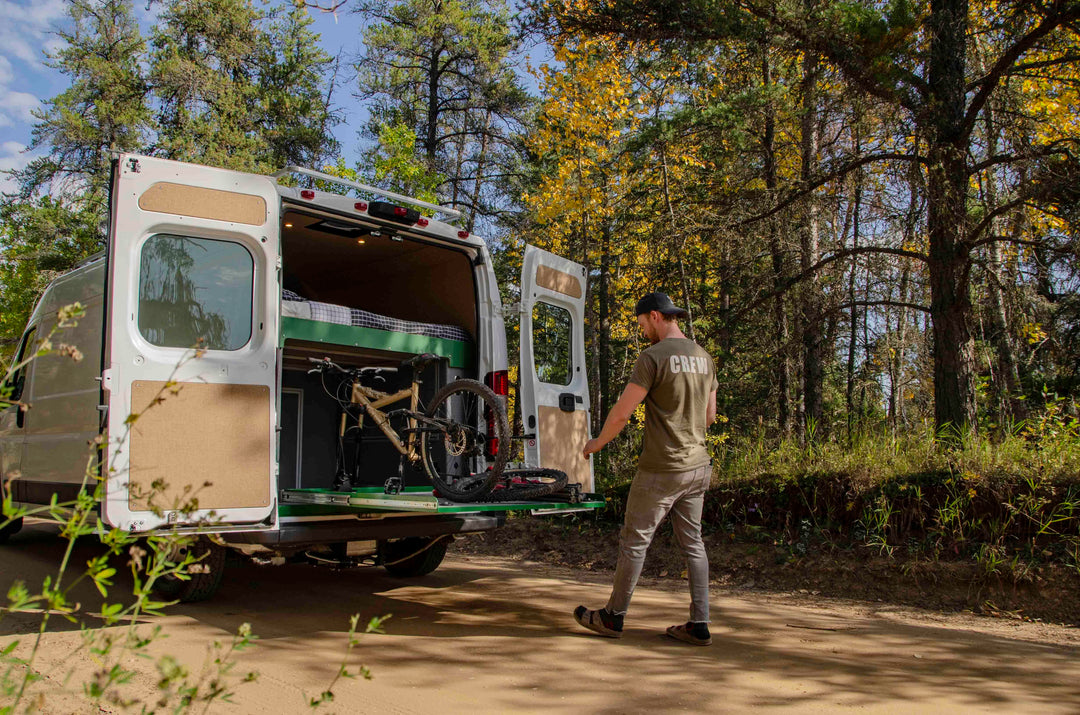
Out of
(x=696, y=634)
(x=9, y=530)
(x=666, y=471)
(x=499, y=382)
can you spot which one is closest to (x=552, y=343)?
(x=499, y=382)

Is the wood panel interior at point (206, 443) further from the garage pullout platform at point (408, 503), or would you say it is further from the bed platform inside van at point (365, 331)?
the bed platform inside van at point (365, 331)

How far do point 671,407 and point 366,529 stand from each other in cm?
218

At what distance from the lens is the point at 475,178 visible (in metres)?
20.0

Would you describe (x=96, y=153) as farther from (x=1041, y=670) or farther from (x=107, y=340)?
(x=1041, y=670)

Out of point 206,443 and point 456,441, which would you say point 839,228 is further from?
point 206,443

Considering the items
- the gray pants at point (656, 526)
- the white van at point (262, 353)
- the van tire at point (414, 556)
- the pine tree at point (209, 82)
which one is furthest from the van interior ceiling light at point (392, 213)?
the pine tree at point (209, 82)

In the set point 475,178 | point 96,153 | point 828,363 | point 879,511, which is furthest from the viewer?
point 96,153

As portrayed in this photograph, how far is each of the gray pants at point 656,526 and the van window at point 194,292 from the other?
2593 millimetres

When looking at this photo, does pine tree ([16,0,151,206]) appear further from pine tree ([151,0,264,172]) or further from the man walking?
the man walking

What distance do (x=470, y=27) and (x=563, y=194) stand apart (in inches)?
369

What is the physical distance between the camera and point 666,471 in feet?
15.3

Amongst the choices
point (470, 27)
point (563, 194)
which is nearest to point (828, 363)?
point (563, 194)

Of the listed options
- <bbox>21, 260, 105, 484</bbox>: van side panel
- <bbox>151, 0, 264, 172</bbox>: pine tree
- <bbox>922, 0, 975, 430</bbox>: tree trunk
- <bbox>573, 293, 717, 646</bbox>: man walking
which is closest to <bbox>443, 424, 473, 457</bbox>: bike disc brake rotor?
<bbox>573, 293, 717, 646</bbox>: man walking

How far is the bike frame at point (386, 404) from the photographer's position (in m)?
5.76
